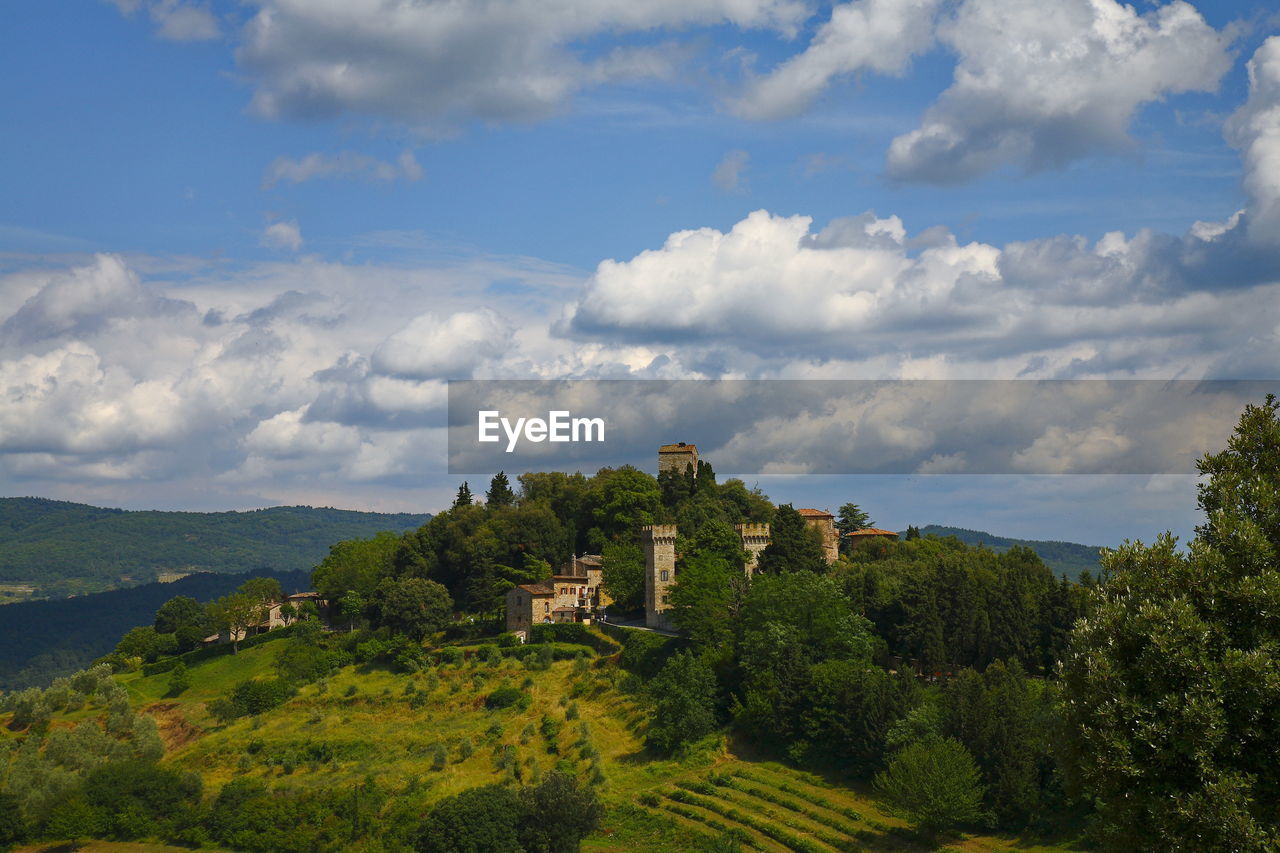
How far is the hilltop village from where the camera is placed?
87562 millimetres

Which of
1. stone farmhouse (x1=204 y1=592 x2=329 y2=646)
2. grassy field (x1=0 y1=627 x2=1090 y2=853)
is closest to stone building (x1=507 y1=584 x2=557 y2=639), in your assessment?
grassy field (x1=0 y1=627 x2=1090 y2=853)

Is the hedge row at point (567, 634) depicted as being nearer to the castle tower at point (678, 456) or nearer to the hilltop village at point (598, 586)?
the hilltop village at point (598, 586)

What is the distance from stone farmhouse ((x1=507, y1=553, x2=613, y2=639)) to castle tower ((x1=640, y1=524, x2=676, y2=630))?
686 centimetres

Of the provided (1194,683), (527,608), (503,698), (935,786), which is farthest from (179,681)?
(1194,683)

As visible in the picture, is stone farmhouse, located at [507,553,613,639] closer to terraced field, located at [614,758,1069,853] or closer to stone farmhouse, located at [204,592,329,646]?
stone farmhouse, located at [204,592,329,646]

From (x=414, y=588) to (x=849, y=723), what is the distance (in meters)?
40.6

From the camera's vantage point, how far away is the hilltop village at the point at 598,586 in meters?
87.6

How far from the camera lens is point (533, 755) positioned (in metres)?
71.4

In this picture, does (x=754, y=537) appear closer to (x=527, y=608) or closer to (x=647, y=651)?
(x=647, y=651)

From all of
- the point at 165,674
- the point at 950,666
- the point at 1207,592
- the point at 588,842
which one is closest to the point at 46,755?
the point at 165,674

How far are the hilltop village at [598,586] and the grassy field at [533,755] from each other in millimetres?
6496

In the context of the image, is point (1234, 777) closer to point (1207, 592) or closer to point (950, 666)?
point (1207, 592)

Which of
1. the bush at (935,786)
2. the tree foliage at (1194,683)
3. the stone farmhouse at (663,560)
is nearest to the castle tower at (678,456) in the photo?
the stone farmhouse at (663,560)

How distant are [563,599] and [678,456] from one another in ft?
87.5
